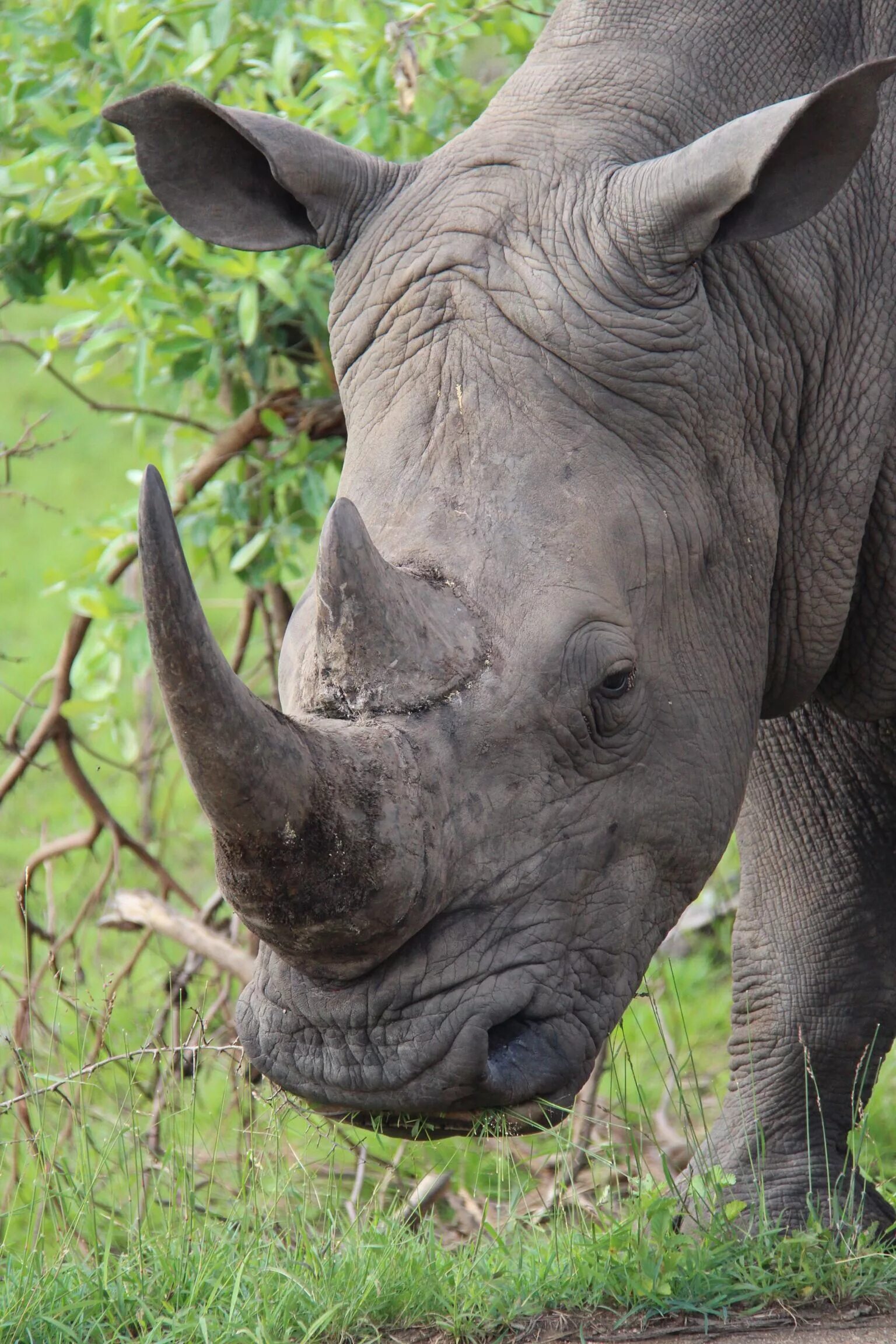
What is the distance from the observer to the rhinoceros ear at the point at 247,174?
366 centimetres

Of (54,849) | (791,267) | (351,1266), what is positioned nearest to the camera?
(351,1266)

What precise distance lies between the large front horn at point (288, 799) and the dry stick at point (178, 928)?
8.48 ft

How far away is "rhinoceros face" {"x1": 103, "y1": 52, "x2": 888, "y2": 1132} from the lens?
9.30 feet

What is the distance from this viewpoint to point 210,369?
18.1 feet

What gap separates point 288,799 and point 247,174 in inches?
66.4

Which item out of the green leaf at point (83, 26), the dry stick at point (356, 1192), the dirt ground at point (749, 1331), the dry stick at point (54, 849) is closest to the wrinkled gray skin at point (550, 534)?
the dirt ground at point (749, 1331)

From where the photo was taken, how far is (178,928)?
5.61 m

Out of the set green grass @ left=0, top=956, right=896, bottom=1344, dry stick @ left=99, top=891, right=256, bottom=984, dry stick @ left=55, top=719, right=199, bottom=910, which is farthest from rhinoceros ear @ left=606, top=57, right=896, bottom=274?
dry stick @ left=55, top=719, right=199, bottom=910

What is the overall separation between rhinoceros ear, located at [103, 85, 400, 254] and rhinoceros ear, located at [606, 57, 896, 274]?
582 millimetres

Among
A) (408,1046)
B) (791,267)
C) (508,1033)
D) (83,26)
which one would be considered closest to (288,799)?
(408,1046)

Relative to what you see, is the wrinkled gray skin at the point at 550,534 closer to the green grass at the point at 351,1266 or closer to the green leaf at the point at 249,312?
the green grass at the point at 351,1266

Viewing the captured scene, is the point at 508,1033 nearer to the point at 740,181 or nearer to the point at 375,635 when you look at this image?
the point at 375,635

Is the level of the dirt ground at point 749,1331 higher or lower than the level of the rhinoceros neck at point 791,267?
lower

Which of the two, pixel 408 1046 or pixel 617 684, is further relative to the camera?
pixel 617 684
